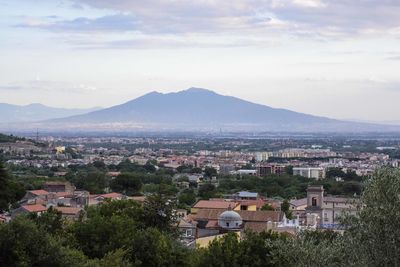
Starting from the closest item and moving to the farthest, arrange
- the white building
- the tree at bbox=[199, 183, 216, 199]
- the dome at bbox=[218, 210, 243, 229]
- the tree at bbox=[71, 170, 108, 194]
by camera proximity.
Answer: the dome at bbox=[218, 210, 243, 229], the tree at bbox=[199, 183, 216, 199], the tree at bbox=[71, 170, 108, 194], the white building

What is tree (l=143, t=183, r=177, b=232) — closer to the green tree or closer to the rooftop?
the rooftop

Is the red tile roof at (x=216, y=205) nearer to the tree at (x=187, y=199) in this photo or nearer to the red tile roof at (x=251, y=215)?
the red tile roof at (x=251, y=215)

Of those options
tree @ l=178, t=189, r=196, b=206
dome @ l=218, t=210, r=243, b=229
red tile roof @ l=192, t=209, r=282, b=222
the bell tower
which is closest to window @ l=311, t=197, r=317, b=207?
the bell tower

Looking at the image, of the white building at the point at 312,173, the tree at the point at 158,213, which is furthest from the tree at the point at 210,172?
the tree at the point at 158,213

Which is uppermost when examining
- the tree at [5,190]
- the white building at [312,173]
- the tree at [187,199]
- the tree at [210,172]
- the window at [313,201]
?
the tree at [5,190]

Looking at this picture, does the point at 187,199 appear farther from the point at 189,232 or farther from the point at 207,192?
the point at 189,232

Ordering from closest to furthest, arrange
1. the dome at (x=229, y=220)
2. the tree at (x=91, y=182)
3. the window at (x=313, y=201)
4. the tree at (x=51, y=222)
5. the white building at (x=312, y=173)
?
the tree at (x=51, y=222), the dome at (x=229, y=220), the window at (x=313, y=201), the tree at (x=91, y=182), the white building at (x=312, y=173)

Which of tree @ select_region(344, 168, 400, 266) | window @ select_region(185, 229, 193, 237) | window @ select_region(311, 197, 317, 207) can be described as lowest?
window @ select_region(185, 229, 193, 237)

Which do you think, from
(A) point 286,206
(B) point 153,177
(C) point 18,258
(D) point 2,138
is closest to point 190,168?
(B) point 153,177

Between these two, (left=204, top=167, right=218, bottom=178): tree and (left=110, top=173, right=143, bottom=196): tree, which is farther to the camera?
(left=204, top=167, right=218, bottom=178): tree
